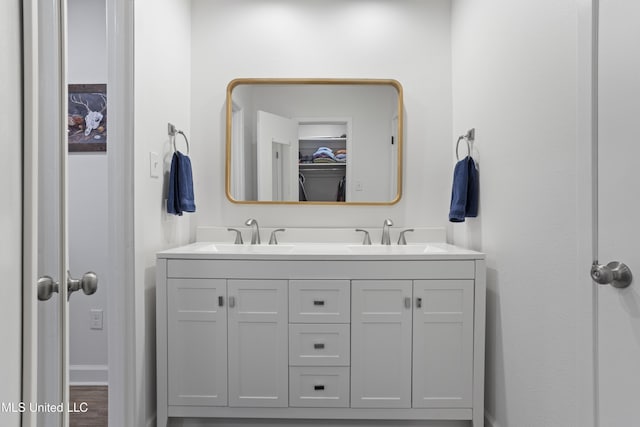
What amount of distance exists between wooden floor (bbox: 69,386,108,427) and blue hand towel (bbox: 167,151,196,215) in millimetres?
1191

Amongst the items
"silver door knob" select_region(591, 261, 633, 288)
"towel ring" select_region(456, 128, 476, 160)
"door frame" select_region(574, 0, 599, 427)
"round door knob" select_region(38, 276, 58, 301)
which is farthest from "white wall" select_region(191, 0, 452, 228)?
"round door knob" select_region(38, 276, 58, 301)

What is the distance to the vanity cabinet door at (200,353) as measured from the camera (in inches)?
66.4

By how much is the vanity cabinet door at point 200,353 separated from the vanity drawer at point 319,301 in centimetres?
32

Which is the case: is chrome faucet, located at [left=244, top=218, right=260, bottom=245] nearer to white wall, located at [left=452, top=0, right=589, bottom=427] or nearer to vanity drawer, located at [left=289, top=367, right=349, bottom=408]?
vanity drawer, located at [left=289, top=367, right=349, bottom=408]

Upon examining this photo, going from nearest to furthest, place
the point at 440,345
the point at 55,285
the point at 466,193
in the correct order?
the point at 55,285
the point at 440,345
the point at 466,193

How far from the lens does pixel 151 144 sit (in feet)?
5.72

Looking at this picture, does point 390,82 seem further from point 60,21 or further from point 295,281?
point 60,21

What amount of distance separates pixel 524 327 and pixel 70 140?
2.67m

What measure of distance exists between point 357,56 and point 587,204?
5.41 feet

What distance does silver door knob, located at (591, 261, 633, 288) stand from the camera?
847 millimetres

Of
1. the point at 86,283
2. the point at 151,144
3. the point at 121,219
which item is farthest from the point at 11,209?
the point at 151,144

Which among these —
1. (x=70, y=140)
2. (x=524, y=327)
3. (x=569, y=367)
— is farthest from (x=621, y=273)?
(x=70, y=140)

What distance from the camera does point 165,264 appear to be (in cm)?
169

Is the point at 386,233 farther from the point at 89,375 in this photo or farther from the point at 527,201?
the point at 89,375
